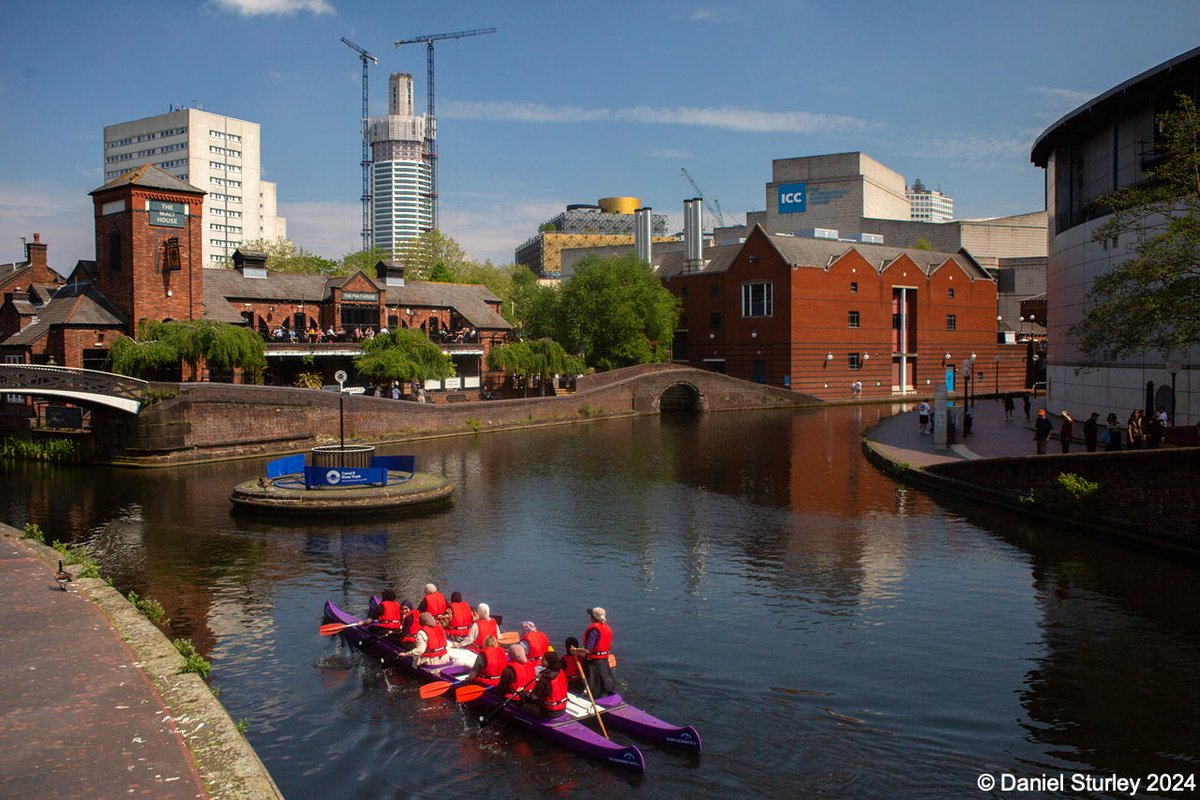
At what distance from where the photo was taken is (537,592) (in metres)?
20.5

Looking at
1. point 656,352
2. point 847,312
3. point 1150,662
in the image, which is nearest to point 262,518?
point 1150,662

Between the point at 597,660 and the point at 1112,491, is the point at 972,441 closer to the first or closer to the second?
the point at 1112,491

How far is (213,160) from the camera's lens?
156750 mm

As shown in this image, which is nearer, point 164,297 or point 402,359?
point 164,297

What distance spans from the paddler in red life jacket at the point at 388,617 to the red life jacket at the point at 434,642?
1123mm

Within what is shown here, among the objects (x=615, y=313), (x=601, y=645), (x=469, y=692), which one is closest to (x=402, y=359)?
(x=615, y=313)

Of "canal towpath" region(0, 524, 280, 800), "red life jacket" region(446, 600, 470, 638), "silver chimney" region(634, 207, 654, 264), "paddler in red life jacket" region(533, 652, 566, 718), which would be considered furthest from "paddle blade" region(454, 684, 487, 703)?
"silver chimney" region(634, 207, 654, 264)

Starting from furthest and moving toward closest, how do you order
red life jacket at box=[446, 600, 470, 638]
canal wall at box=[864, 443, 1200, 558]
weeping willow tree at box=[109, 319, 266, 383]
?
1. weeping willow tree at box=[109, 319, 266, 383]
2. canal wall at box=[864, 443, 1200, 558]
3. red life jacket at box=[446, 600, 470, 638]

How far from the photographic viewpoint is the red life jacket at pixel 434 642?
15670 millimetres

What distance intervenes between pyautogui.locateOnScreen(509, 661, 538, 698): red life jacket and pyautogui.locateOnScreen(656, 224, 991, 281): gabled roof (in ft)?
202

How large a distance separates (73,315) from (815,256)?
52443 millimetres

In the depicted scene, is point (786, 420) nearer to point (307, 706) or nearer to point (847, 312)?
point (847, 312)

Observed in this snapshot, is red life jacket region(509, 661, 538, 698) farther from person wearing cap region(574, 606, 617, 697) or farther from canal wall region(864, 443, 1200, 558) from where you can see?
canal wall region(864, 443, 1200, 558)

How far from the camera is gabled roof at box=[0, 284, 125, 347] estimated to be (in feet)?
148
